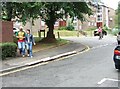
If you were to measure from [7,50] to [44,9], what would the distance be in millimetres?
8907

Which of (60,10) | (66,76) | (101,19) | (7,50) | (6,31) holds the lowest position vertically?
(66,76)

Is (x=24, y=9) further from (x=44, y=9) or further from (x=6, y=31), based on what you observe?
(x=6, y=31)

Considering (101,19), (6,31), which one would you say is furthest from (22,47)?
(101,19)

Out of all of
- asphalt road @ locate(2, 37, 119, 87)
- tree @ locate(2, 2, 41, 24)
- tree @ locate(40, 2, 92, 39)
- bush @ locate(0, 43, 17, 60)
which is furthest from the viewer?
tree @ locate(40, 2, 92, 39)

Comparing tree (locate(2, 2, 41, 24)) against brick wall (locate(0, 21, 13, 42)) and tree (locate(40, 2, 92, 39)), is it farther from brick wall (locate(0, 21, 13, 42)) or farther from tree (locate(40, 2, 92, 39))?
brick wall (locate(0, 21, 13, 42))

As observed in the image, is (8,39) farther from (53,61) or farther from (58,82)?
(58,82)

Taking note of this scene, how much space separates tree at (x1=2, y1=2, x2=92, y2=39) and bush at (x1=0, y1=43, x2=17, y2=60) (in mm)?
4725

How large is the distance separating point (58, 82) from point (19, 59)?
6.03m

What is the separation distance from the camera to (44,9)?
79.8 ft

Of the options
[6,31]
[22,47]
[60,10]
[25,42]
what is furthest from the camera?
[60,10]

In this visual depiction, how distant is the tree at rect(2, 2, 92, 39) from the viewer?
68.7 feet

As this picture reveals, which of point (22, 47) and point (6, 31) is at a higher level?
point (6, 31)

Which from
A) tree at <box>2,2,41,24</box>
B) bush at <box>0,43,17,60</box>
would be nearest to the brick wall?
bush at <box>0,43,17,60</box>

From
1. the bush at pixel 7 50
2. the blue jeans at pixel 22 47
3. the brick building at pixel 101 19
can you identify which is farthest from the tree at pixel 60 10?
the brick building at pixel 101 19
